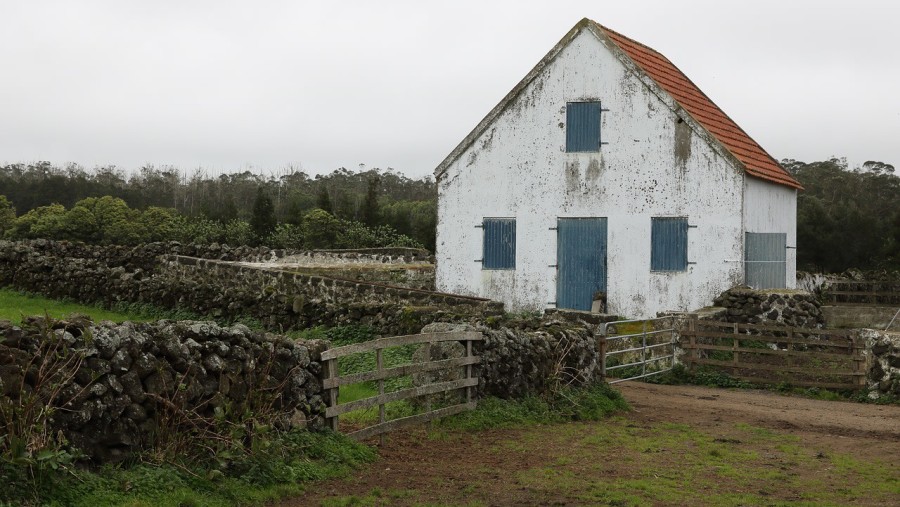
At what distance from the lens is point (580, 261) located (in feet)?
85.9

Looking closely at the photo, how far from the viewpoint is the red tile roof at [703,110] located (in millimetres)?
25562

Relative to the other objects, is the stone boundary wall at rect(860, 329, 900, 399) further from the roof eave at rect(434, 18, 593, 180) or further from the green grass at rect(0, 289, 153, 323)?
the green grass at rect(0, 289, 153, 323)

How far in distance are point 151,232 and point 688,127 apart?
28.8 m

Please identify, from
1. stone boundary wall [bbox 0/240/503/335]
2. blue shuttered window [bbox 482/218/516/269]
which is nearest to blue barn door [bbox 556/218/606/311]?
blue shuttered window [bbox 482/218/516/269]

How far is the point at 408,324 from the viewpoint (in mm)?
19812

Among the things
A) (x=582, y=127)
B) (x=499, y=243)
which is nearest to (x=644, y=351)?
(x=499, y=243)

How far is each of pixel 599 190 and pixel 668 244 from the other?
2239 millimetres

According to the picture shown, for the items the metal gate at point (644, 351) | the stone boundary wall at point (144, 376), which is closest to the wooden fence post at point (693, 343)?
the metal gate at point (644, 351)

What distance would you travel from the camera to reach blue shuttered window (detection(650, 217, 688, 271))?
81.9ft

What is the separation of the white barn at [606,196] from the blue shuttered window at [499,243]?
26 millimetres

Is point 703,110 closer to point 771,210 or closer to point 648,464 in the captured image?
point 771,210

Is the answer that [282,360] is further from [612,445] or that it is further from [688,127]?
[688,127]

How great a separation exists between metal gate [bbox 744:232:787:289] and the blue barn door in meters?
3.50

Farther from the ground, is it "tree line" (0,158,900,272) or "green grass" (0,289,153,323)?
"tree line" (0,158,900,272)
